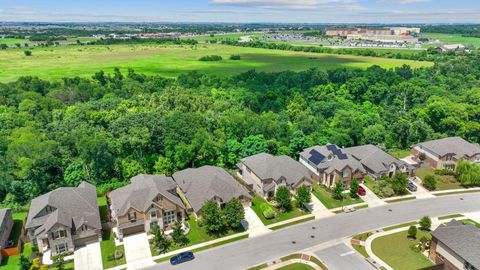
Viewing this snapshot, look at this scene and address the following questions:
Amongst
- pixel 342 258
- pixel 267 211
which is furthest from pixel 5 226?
pixel 342 258

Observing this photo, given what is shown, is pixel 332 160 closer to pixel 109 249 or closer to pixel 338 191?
pixel 338 191

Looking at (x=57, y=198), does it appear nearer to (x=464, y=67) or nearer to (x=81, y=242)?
(x=81, y=242)

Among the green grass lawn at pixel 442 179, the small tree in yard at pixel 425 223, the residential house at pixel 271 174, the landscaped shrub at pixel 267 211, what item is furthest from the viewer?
the green grass lawn at pixel 442 179

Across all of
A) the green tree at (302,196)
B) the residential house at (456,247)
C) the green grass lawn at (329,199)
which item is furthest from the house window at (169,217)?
the residential house at (456,247)

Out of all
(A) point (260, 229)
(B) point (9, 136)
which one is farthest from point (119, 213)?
(B) point (9, 136)

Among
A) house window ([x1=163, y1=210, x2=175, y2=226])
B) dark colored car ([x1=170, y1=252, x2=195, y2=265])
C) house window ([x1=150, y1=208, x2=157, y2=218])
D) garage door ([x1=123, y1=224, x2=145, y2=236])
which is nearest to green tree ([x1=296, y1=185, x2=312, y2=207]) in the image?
dark colored car ([x1=170, y1=252, x2=195, y2=265])

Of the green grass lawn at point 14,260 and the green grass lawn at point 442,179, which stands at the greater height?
the green grass lawn at point 442,179

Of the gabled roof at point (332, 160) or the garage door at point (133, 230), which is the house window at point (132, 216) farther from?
the gabled roof at point (332, 160)
